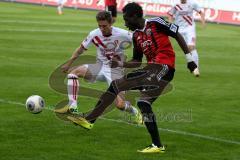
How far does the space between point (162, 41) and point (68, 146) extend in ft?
7.54

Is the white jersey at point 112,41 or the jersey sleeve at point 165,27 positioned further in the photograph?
the white jersey at point 112,41

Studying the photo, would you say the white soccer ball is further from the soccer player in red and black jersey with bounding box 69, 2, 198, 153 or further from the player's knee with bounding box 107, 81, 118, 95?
the soccer player in red and black jersey with bounding box 69, 2, 198, 153

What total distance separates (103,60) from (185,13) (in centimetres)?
911

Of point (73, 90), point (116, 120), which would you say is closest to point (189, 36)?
point (116, 120)

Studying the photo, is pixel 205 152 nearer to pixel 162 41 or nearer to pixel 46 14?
pixel 162 41

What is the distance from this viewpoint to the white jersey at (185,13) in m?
21.4

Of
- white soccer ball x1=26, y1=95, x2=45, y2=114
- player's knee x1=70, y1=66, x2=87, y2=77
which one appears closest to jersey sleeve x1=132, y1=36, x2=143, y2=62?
player's knee x1=70, y1=66, x2=87, y2=77

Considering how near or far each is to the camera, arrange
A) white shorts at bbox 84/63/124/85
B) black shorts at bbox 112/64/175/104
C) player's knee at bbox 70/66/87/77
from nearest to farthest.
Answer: black shorts at bbox 112/64/175/104, player's knee at bbox 70/66/87/77, white shorts at bbox 84/63/124/85

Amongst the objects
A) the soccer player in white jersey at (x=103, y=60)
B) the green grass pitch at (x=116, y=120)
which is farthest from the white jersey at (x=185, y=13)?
the soccer player in white jersey at (x=103, y=60)

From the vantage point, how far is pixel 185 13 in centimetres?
2155

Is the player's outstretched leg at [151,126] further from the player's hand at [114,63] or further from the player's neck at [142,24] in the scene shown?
the player's hand at [114,63]

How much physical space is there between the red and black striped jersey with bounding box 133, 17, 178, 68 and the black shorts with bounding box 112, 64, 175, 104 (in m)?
0.12

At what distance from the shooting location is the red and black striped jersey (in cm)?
1038

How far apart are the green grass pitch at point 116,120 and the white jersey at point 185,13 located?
151cm
